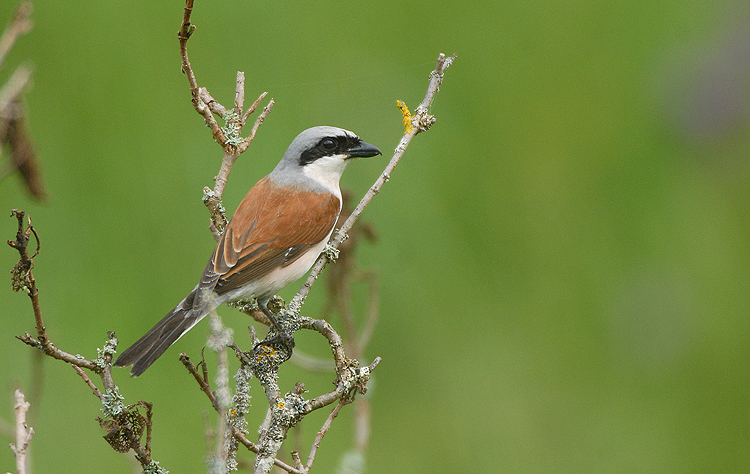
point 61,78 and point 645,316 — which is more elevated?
point 61,78

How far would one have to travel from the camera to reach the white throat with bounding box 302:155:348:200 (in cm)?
373

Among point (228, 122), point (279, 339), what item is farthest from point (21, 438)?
A: point (228, 122)

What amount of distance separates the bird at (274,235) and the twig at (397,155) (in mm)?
254

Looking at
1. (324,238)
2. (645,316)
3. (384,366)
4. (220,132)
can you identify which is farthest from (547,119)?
(220,132)

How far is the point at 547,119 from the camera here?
17.4 feet

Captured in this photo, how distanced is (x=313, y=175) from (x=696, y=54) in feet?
13.2

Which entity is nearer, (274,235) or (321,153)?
(274,235)

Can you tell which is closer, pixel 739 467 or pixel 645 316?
pixel 739 467

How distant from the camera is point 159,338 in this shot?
109 inches

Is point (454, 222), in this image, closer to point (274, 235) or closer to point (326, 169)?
point (326, 169)

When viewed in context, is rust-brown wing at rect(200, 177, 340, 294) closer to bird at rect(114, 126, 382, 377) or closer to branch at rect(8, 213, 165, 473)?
bird at rect(114, 126, 382, 377)

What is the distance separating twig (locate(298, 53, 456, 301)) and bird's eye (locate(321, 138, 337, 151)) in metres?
0.80

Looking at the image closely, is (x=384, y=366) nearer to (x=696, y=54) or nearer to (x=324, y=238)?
(x=324, y=238)

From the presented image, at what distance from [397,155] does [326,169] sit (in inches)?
37.3
